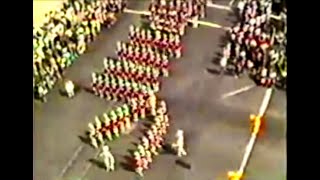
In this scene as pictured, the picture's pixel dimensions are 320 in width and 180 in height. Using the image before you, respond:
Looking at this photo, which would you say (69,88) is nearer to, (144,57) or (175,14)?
(144,57)

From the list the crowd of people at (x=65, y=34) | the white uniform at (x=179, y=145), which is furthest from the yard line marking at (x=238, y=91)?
the crowd of people at (x=65, y=34)

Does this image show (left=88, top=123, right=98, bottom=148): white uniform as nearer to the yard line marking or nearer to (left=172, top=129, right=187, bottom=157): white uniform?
(left=172, top=129, right=187, bottom=157): white uniform

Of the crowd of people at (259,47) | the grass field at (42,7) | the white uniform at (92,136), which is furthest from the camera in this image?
the grass field at (42,7)

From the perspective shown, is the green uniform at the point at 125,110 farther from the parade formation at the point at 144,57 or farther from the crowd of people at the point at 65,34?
the crowd of people at the point at 65,34

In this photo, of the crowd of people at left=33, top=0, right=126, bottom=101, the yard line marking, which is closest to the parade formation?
the crowd of people at left=33, top=0, right=126, bottom=101
